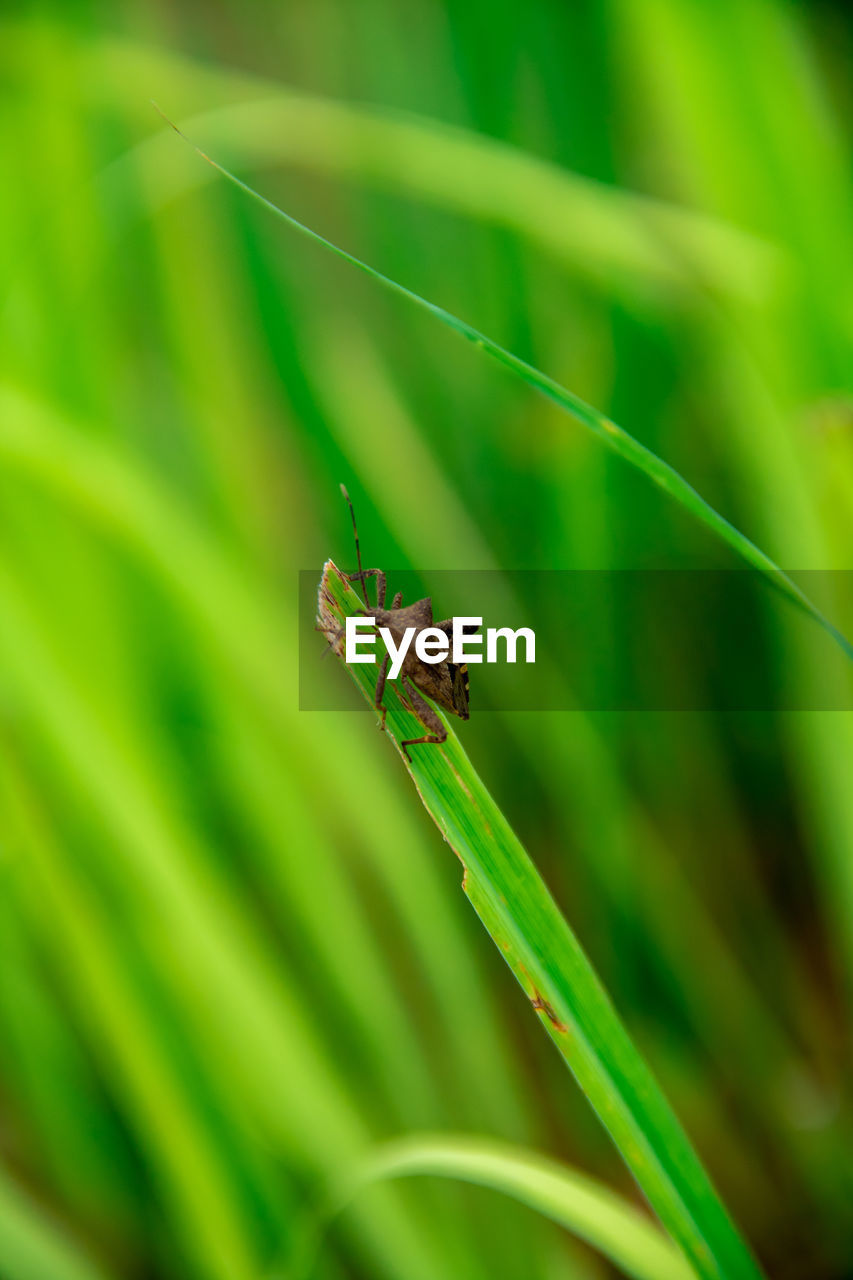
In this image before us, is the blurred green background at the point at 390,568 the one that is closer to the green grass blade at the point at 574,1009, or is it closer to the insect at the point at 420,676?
the insect at the point at 420,676

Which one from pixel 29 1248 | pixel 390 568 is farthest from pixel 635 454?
pixel 29 1248

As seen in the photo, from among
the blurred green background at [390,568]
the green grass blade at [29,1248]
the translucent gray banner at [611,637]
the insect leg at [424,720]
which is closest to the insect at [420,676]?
the insect leg at [424,720]

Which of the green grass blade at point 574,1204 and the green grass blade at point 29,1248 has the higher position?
the green grass blade at point 574,1204

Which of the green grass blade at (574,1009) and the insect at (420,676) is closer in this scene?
the green grass blade at (574,1009)

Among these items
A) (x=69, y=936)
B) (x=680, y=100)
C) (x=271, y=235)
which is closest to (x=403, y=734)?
(x=69, y=936)

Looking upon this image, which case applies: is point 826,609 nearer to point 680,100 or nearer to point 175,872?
point 680,100

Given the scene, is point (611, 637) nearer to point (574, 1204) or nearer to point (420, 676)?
point (420, 676)
